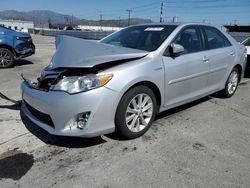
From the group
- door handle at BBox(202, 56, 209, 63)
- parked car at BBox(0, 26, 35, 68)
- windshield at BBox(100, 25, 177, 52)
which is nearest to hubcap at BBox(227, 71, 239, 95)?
door handle at BBox(202, 56, 209, 63)

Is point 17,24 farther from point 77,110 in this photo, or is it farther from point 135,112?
point 77,110

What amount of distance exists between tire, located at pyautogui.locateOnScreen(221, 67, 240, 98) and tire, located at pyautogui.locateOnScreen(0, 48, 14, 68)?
7.13 meters

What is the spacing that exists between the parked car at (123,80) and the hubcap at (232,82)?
0.79 meters

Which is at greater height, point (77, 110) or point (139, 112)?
point (77, 110)

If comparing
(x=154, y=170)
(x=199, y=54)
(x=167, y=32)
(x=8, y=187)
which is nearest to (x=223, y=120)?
(x=199, y=54)

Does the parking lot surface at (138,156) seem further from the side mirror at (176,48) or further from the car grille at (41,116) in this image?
the side mirror at (176,48)

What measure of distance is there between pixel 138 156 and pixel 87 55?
1454 millimetres

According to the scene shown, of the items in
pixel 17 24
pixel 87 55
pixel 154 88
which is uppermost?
pixel 87 55

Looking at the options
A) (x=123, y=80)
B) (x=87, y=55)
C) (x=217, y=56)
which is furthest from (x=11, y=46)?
(x=123, y=80)

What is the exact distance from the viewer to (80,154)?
343 centimetres

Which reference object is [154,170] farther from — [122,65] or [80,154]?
[122,65]

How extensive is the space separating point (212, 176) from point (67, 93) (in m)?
1.85

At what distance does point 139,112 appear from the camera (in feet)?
12.6

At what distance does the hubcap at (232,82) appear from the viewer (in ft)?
19.1
